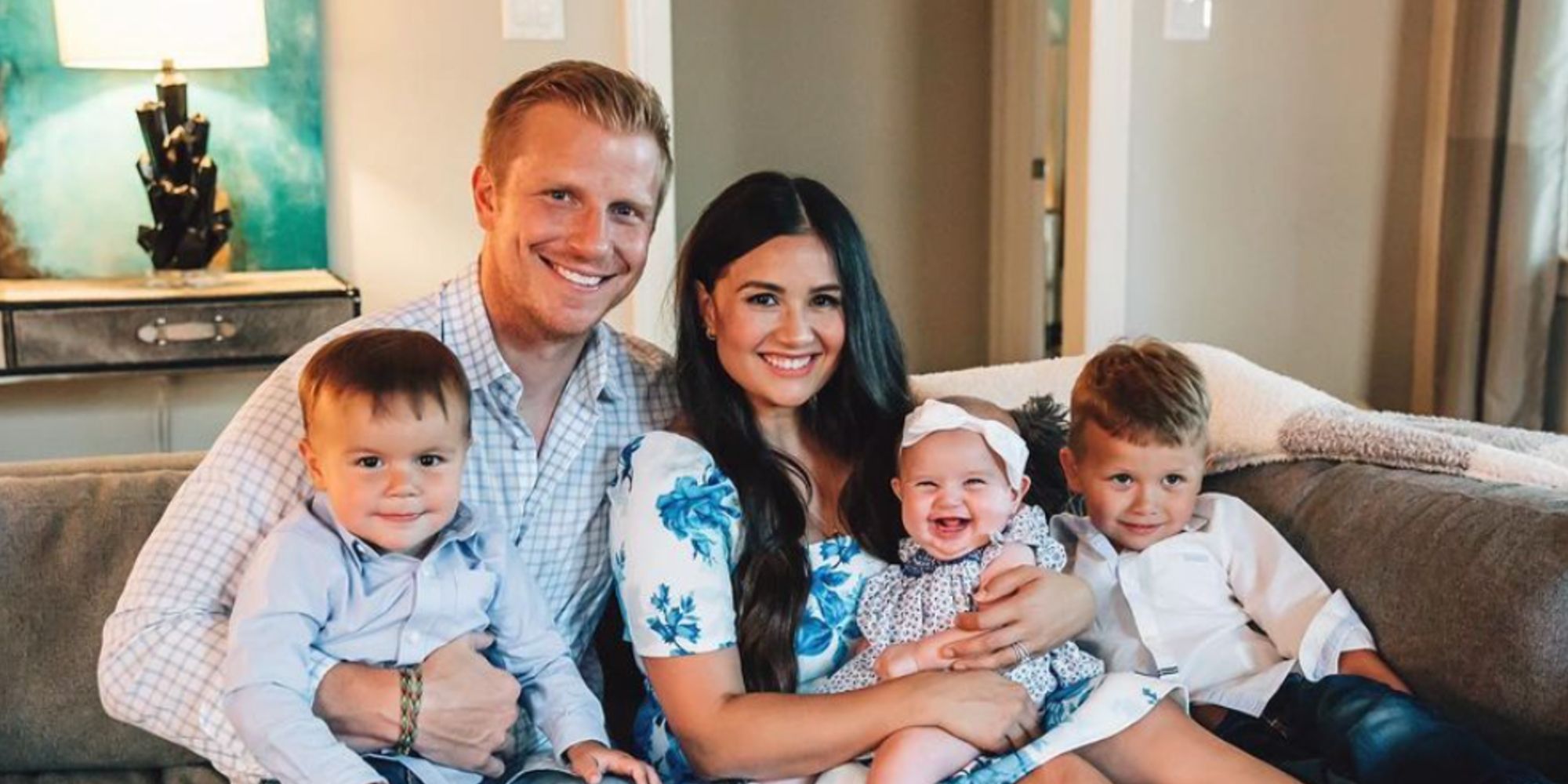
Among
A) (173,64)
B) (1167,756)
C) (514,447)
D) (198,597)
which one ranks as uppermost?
(173,64)

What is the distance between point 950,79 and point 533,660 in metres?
3.87

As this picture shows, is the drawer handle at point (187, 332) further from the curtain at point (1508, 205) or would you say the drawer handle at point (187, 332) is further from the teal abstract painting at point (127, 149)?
the curtain at point (1508, 205)

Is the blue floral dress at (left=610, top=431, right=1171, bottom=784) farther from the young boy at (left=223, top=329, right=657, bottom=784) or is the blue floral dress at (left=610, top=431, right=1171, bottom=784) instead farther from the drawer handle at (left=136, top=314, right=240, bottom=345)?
the drawer handle at (left=136, top=314, right=240, bottom=345)

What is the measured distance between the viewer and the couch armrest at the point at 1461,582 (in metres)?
1.78

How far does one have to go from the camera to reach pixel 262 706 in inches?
62.7

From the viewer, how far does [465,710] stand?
5.66 ft

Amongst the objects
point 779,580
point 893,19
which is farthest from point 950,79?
point 779,580

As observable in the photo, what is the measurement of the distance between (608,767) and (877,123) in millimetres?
3873

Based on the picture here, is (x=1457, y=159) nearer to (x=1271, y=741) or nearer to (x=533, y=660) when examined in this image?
(x=1271, y=741)

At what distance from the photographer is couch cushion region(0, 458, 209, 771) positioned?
6.40ft

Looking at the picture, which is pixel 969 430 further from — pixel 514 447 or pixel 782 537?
pixel 514 447

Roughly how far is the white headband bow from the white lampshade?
2032mm

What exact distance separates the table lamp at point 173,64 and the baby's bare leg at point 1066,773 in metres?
2.31

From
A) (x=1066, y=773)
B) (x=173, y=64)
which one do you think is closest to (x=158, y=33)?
(x=173, y=64)
